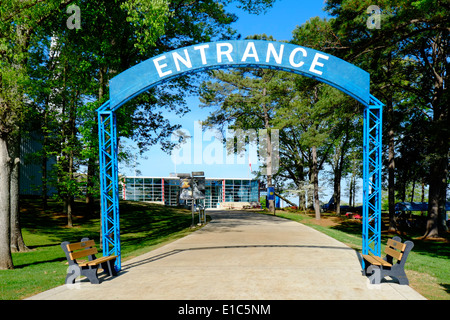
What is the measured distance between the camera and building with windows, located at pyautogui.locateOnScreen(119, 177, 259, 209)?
59.3m

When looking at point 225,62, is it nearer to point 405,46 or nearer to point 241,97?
point 405,46

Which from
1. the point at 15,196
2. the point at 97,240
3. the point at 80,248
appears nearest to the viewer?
the point at 80,248

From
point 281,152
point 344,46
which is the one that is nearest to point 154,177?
point 281,152

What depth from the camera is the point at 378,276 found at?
6.15 metres

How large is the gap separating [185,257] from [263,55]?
6020 mm

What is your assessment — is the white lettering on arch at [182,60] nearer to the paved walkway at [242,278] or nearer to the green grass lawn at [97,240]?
the paved walkway at [242,278]

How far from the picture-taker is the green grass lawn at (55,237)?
23.5ft

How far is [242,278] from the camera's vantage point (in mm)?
6711

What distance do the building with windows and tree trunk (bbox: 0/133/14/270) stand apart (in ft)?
159

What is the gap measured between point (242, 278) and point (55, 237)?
52.1ft

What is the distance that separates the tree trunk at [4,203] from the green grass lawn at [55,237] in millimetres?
446

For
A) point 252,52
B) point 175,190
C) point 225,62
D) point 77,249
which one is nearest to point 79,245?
point 77,249

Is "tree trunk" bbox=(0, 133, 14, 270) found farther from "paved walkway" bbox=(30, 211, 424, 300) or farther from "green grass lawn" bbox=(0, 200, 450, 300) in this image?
"paved walkway" bbox=(30, 211, 424, 300)

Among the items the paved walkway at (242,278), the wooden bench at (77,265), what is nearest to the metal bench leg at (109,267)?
the paved walkway at (242,278)
